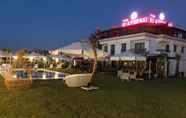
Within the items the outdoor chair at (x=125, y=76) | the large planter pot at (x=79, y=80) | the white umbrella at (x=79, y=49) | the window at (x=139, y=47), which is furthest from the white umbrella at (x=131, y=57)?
the large planter pot at (x=79, y=80)

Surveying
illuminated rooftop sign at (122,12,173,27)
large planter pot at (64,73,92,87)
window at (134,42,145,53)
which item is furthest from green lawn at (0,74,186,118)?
illuminated rooftop sign at (122,12,173,27)

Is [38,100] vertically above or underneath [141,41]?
underneath

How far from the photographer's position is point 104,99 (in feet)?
31.1

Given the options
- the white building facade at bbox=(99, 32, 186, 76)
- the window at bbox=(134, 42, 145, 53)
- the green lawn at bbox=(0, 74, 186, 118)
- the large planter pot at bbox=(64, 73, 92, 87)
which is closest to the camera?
the green lawn at bbox=(0, 74, 186, 118)

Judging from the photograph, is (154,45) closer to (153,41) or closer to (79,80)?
(153,41)

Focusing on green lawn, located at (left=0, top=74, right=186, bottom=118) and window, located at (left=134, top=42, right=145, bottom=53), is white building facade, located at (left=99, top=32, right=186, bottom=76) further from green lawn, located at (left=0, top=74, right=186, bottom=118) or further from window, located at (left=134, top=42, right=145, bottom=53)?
green lawn, located at (left=0, top=74, right=186, bottom=118)

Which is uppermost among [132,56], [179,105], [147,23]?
[147,23]

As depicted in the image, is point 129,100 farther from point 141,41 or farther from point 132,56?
point 141,41

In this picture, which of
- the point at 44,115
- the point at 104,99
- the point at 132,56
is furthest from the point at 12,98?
the point at 132,56

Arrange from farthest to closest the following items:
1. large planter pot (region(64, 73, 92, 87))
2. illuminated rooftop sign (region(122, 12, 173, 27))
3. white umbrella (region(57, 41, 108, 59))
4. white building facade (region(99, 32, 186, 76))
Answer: illuminated rooftop sign (region(122, 12, 173, 27))
white building facade (region(99, 32, 186, 76))
white umbrella (region(57, 41, 108, 59))
large planter pot (region(64, 73, 92, 87))

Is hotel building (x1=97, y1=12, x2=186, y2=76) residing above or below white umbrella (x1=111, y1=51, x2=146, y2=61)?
above

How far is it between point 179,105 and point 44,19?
59.5 metres

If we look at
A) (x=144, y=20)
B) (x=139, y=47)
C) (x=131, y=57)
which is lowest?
(x=131, y=57)

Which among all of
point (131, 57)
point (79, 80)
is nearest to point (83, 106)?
point (79, 80)
